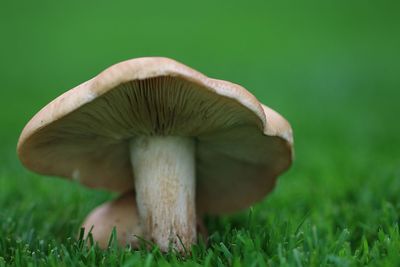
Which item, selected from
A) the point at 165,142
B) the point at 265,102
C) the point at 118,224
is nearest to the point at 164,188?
the point at 165,142

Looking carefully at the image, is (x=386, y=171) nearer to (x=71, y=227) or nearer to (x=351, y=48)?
(x=71, y=227)

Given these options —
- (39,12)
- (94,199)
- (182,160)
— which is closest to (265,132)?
(182,160)

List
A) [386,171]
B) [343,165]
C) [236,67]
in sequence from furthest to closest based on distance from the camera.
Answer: [236,67], [343,165], [386,171]

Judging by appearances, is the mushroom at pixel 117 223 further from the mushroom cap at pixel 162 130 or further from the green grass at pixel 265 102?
the mushroom cap at pixel 162 130

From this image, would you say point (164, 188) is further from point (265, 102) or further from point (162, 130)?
point (265, 102)

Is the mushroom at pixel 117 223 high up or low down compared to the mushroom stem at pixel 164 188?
down

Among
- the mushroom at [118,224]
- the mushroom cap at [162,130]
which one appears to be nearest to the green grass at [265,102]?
the mushroom at [118,224]

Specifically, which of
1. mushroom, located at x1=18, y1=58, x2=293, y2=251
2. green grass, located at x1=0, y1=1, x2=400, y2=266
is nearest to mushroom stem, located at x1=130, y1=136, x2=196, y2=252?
mushroom, located at x1=18, y1=58, x2=293, y2=251
